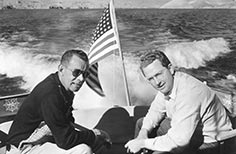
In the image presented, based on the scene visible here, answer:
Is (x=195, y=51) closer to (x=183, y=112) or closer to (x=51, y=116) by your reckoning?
(x=183, y=112)

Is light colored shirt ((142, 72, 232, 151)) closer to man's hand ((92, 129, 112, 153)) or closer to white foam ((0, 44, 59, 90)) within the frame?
man's hand ((92, 129, 112, 153))

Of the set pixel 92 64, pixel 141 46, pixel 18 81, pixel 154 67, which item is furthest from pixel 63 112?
pixel 141 46

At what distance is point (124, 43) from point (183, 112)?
4198 mm

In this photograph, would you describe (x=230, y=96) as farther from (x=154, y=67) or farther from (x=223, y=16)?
(x=223, y=16)

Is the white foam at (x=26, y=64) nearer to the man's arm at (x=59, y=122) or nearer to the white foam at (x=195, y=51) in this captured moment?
the white foam at (x=195, y=51)

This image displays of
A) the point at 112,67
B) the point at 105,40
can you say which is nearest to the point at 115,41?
the point at 105,40

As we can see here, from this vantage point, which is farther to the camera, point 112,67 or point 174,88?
point 112,67

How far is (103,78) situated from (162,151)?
13.1ft

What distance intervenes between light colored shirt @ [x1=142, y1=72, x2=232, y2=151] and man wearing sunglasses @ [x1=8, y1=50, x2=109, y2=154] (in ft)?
0.99

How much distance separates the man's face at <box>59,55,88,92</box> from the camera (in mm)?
1305

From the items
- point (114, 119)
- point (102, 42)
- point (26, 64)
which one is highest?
point (102, 42)

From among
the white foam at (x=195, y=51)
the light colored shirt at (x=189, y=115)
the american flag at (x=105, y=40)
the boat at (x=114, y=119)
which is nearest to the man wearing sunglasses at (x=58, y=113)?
the light colored shirt at (x=189, y=115)

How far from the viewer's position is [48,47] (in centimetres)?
509

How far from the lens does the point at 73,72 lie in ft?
4.29
